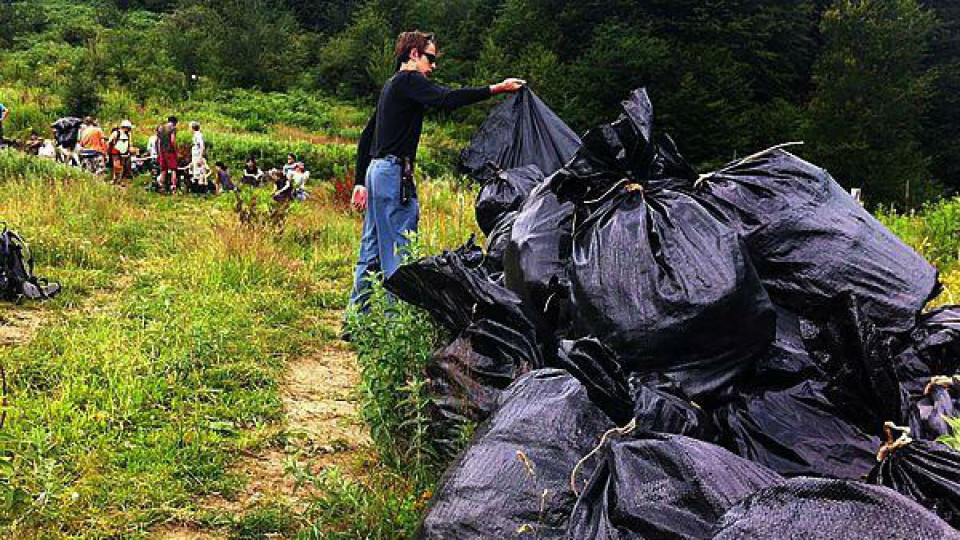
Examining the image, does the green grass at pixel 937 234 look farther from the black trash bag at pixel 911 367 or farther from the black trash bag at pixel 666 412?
the black trash bag at pixel 666 412

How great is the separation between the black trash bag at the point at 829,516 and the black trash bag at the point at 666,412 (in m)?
0.43

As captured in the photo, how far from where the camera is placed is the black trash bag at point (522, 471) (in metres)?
1.71

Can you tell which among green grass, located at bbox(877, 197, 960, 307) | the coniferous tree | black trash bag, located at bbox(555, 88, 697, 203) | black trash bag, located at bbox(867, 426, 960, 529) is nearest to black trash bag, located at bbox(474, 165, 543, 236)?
black trash bag, located at bbox(555, 88, 697, 203)

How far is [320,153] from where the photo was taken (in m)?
21.0

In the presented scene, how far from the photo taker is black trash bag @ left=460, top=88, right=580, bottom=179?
436cm

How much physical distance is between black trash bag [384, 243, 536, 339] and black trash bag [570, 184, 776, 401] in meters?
0.47

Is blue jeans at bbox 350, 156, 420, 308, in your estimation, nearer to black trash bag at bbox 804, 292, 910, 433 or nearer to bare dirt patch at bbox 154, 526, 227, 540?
bare dirt patch at bbox 154, 526, 227, 540

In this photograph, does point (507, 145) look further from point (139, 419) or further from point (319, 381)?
point (139, 419)

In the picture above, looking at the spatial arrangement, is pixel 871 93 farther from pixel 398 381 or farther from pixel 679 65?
pixel 398 381

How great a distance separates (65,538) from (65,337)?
2211 mm

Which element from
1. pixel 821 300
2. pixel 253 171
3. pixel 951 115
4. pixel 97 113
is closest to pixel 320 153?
pixel 253 171

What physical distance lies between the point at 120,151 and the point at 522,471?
1530 centimetres

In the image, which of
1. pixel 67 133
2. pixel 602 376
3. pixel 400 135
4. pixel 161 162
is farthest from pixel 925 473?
pixel 67 133

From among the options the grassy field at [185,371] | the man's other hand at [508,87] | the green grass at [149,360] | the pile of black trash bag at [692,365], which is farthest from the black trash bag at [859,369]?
the man's other hand at [508,87]
